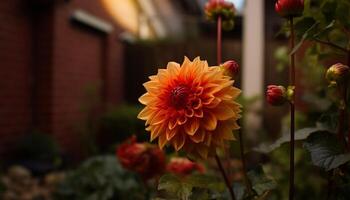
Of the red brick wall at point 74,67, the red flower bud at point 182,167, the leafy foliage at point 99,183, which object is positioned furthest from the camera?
the red brick wall at point 74,67

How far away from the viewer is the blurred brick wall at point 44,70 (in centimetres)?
404

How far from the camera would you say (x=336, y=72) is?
2.14 feet

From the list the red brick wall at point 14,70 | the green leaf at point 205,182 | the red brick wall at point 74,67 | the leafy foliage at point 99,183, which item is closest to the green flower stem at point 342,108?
the green leaf at point 205,182

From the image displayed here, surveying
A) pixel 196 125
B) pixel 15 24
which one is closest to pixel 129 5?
pixel 15 24

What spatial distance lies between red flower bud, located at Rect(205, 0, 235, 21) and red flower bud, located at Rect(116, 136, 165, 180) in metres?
0.44

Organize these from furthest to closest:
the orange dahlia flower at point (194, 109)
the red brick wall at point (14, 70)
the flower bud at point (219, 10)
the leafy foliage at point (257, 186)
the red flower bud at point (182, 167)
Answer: the red brick wall at point (14, 70)
the red flower bud at point (182, 167)
the flower bud at point (219, 10)
the leafy foliage at point (257, 186)
the orange dahlia flower at point (194, 109)

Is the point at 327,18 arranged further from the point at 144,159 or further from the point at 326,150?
the point at 144,159

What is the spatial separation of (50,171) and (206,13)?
339 centimetres

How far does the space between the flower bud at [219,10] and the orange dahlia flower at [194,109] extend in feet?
0.91

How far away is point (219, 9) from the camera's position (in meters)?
0.90

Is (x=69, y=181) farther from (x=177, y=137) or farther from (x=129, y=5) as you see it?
(x=129, y=5)

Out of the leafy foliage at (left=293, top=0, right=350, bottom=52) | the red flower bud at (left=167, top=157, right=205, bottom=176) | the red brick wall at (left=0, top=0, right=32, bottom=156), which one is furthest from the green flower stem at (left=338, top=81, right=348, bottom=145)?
the red brick wall at (left=0, top=0, right=32, bottom=156)

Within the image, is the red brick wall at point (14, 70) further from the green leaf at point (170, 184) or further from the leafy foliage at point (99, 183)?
the green leaf at point (170, 184)

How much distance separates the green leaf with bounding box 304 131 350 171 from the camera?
2.16 feet
